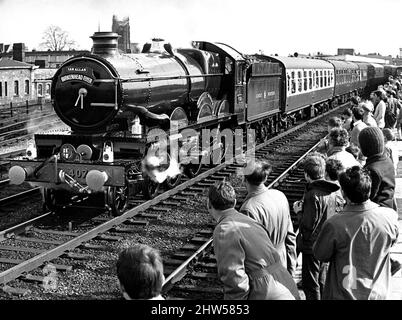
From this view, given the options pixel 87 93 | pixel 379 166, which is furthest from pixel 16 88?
pixel 379 166

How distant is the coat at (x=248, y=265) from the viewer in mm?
2973

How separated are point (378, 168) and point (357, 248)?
4.84 feet

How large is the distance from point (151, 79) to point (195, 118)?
2.32 metres

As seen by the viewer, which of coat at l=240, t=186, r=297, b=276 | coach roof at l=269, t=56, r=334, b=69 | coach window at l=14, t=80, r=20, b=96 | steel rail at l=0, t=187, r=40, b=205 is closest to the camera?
coat at l=240, t=186, r=297, b=276

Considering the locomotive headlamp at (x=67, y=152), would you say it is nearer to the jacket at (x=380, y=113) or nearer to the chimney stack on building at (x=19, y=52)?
the jacket at (x=380, y=113)

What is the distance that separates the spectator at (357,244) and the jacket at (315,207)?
0.96 meters

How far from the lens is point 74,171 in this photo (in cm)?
737

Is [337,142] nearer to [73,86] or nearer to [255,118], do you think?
[73,86]

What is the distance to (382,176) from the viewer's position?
453cm

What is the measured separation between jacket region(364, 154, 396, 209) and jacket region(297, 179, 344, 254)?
16.8 inches

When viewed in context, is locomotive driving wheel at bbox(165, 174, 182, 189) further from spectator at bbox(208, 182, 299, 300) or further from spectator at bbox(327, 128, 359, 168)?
spectator at bbox(208, 182, 299, 300)

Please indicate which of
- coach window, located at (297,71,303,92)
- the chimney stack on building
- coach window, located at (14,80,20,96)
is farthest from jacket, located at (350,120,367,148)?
the chimney stack on building

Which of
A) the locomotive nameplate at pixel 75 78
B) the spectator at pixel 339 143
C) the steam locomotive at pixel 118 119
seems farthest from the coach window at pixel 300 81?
the spectator at pixel 339 143

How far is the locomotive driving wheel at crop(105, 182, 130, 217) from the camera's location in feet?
24.5
